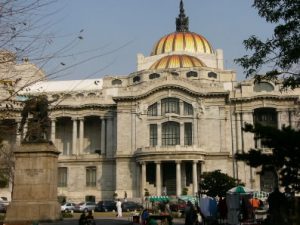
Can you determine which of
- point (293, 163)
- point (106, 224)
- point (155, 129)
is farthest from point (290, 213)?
point (155, 129)

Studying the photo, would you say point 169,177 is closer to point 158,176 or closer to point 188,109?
point 158,176

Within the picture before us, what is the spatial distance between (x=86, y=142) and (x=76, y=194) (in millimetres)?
8471

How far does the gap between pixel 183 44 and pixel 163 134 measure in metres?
24.5

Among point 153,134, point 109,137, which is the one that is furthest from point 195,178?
point 109,137

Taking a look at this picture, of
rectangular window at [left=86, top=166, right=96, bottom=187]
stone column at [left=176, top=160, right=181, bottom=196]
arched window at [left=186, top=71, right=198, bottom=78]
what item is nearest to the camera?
stone column at [left=176, top=160, right=181, bottom=196]

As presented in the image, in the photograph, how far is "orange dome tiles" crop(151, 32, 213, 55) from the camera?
84.2 meters

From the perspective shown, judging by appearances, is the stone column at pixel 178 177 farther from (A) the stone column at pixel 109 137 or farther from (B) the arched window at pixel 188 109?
(A) the stone column at pixel 109 137

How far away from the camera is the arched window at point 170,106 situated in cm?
6512

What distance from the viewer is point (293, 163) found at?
14234 millimetres

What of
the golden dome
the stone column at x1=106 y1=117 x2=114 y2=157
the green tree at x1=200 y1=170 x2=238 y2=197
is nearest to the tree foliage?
the green tree at x1=200 y1=170 x2=238 y2=197

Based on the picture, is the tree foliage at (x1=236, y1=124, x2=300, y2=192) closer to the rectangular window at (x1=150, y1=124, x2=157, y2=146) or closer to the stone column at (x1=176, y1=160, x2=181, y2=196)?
the stone column at (x1=176, y1=160, x2=181, y2=196)

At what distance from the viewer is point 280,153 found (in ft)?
46.4

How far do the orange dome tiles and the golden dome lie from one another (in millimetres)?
5860

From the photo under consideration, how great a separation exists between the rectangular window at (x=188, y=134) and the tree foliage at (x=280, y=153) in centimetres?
4970
